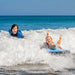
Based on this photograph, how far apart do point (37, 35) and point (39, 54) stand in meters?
3.48

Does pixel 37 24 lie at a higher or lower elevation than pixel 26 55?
higher

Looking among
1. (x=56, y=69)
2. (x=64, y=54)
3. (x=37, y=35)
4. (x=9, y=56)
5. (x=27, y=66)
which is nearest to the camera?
(x=56, y=69)

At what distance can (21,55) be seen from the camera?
6.45 metres

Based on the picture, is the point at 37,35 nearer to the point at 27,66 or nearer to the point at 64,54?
the point at 64,54

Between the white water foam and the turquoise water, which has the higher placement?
the turquoise water

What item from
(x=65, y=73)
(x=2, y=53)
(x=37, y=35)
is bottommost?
(x=65, y=73)

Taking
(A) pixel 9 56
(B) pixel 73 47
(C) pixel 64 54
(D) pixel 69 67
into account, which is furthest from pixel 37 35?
(D) pixel 69 67

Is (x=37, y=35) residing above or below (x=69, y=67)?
above

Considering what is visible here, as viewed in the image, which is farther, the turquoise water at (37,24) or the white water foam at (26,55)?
the turquoise water at (37,24)

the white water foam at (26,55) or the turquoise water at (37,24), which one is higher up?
the turquoise water at (37,24)

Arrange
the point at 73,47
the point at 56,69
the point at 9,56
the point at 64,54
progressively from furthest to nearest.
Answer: the point at 73,47, the point at 64,54, the point at 9,56, the point at 56,69

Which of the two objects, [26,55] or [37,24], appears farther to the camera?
A: [37,24]

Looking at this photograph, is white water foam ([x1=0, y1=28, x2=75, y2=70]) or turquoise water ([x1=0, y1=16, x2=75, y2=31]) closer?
white water foam ([x1=0, y1=28, x2=75, y2=70])

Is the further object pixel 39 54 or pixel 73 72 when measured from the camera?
pixel 39 54
